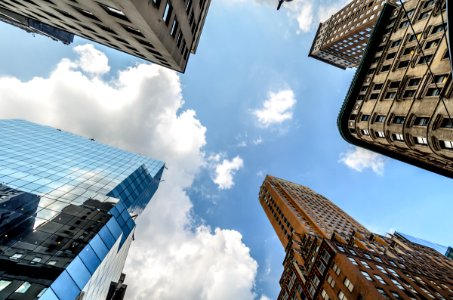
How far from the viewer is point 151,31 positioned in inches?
779

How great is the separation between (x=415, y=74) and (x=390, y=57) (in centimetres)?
852

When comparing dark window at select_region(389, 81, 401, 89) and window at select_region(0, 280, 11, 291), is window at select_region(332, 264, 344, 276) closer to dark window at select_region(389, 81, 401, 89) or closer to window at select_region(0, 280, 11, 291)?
dark window at select_region(389, 81, 401, 89)

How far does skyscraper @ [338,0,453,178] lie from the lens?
25344 mm

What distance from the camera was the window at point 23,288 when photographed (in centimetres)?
1484

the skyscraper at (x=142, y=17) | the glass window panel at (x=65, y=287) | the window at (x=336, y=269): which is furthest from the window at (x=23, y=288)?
the window at (x=336, y=269)

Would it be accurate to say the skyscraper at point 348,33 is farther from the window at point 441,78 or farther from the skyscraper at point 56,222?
the skyscraper at point 56,222

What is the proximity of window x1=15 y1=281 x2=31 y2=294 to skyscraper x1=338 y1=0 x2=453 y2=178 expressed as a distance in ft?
96.3

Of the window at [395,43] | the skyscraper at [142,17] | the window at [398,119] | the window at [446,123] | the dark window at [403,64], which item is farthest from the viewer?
the window at [395,43]

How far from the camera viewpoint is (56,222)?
2147cm

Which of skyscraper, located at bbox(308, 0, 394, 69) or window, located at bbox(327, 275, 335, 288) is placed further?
skyscraper, located at bbox(308, 0, 394, 69)

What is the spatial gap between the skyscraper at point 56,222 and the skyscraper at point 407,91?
28.4 m

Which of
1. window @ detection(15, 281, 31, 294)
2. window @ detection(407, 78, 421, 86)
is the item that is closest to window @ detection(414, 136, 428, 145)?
window @ detection(407, 78, 421, 86)

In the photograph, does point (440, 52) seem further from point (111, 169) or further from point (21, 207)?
point (111, 169)

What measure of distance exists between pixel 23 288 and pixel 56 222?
7.05 m
